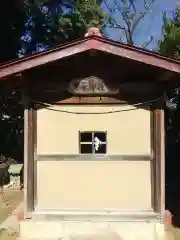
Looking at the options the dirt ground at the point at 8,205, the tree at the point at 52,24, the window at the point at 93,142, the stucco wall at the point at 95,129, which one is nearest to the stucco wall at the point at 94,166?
the stucco wall at the point at 95,129

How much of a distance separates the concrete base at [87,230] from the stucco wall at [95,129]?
1.34m

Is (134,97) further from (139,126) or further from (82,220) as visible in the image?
(82,220)

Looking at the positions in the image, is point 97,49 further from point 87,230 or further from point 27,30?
point 27,30

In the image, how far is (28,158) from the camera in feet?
25.5

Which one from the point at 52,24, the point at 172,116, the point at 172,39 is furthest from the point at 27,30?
the point at 172,116

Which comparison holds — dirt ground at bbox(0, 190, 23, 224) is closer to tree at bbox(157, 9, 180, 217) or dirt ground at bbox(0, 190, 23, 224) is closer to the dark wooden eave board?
the dark wooden eave board

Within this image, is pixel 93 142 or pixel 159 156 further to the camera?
pixel 93 142

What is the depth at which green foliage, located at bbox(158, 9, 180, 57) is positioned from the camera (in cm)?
1362

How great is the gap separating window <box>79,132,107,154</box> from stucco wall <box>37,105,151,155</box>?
11 centimetres

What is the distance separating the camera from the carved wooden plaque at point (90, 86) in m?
7.64

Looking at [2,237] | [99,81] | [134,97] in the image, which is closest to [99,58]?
[99,81]

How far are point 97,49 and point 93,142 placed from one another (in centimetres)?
184

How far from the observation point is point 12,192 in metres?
13.8

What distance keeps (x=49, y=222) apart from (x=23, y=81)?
2699 millimetres
